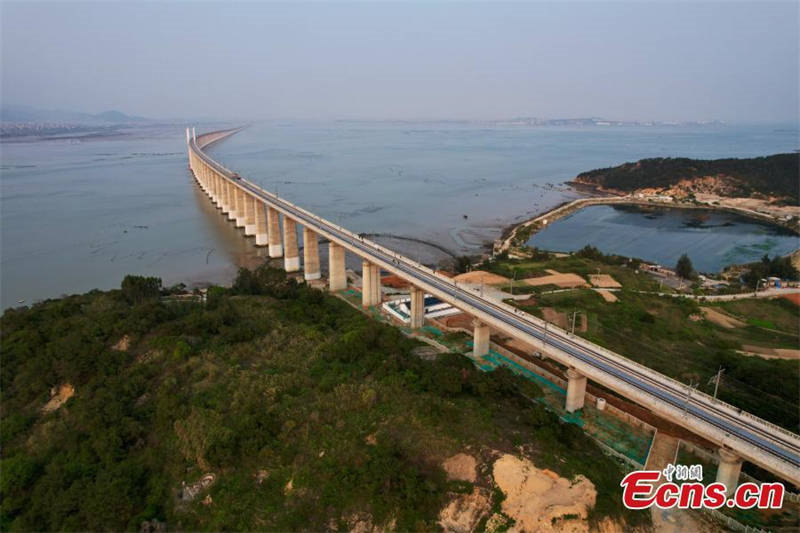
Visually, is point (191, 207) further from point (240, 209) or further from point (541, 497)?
point (541, 497)

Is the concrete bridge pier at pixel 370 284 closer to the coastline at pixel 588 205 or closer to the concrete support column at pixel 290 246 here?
the concrete support column at pixel 290 246

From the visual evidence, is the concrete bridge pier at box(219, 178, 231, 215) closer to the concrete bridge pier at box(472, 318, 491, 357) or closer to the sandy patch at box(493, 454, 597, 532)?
the concrete bridge pier at box(472, 318, 491, 357)

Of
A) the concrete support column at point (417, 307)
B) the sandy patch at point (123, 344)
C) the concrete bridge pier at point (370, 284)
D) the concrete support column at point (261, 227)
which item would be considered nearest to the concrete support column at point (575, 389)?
the concrete support column at point (417, 307)

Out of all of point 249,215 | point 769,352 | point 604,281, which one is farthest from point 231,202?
point 769,352

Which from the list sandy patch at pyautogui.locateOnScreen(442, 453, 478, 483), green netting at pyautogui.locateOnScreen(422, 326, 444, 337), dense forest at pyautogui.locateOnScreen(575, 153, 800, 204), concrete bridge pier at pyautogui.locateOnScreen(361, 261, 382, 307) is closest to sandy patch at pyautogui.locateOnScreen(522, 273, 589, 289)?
green netting at pyautogui.locateOnScreen(422, 326, 444, 337)

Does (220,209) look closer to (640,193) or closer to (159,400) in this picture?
(159,400)
